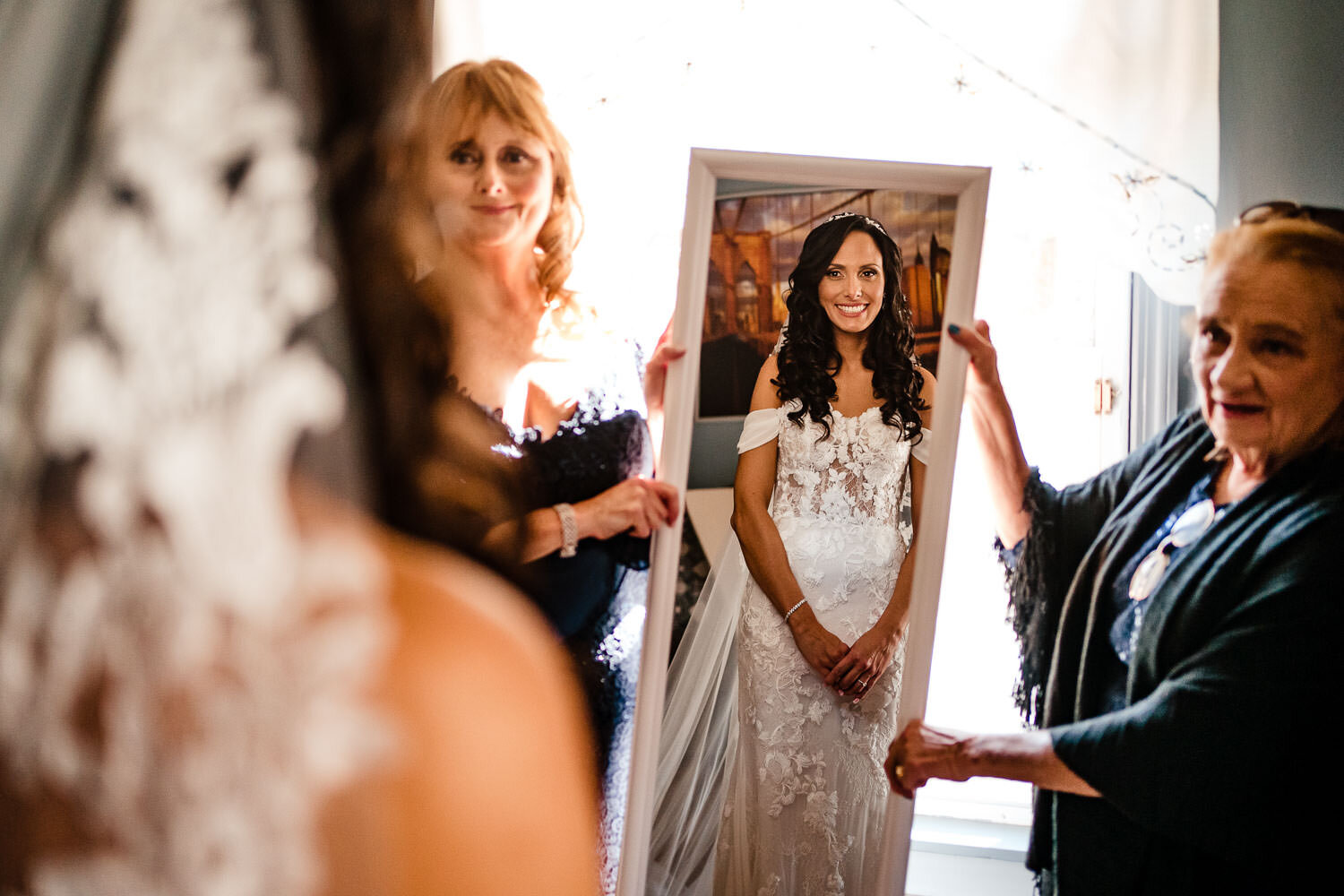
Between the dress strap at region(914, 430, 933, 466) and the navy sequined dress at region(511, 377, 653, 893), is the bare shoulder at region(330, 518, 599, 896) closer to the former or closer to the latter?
the navy sequined dress at region(511, 377, 653, 893)

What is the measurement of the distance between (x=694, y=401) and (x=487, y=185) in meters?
0.46

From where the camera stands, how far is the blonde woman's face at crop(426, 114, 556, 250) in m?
1.45

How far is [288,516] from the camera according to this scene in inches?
35.0

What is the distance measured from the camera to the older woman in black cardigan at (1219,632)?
4.33 ft

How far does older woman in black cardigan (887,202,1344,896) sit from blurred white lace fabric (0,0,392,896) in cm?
90

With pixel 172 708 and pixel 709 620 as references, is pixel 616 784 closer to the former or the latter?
pixel 709 620

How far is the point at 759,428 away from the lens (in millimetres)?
1421

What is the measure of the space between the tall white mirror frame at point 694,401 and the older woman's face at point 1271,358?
371 millimetres

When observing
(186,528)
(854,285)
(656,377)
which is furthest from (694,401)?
(186,528)

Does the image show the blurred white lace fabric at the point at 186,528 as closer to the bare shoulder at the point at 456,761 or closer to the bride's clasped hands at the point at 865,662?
the bare shoulder at the point at 456,761

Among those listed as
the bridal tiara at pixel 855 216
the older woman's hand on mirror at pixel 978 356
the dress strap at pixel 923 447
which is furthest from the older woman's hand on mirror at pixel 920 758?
the bridal tiara at pixel 855 216

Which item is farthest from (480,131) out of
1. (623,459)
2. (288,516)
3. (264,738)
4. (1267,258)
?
(1267,258)

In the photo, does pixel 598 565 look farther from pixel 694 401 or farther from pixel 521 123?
pixel 521 123

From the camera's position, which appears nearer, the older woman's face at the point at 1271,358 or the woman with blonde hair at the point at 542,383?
the older woman's face at the point at 1271,358
